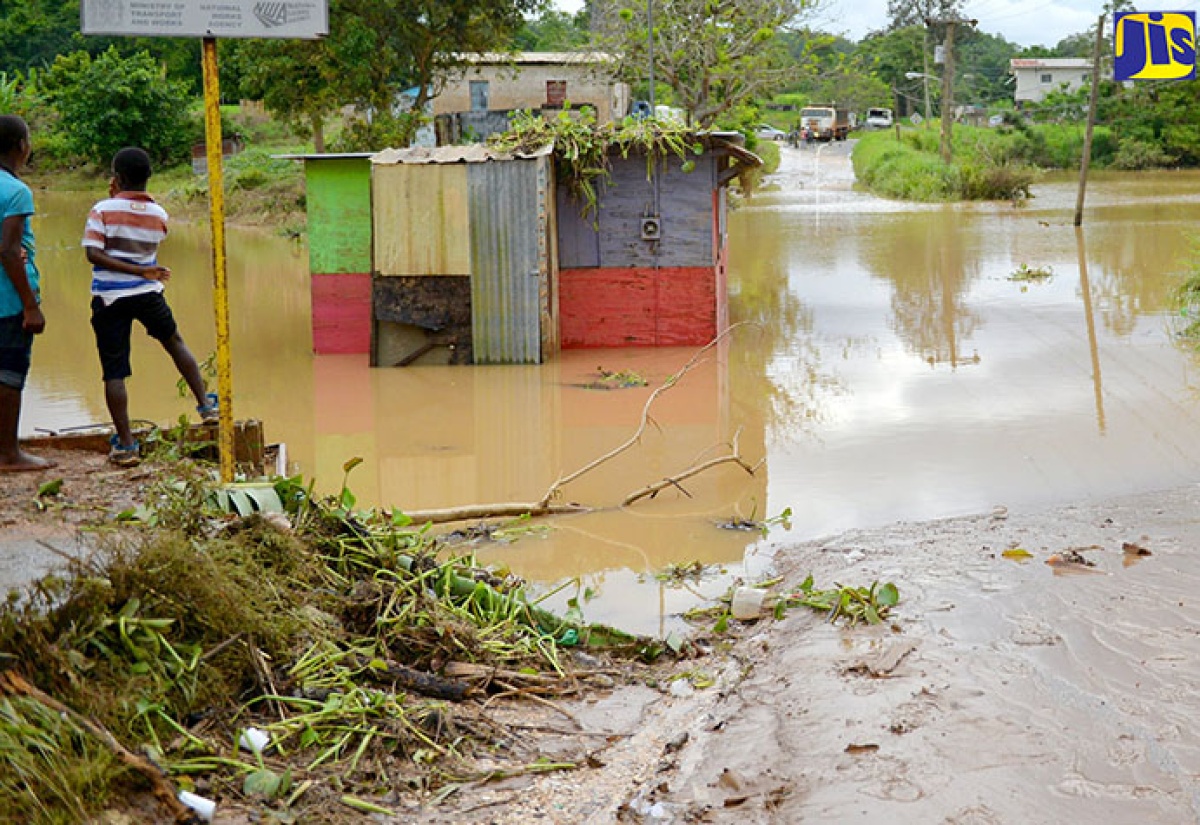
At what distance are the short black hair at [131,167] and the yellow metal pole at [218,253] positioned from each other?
1.11 m

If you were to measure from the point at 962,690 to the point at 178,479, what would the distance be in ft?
11.2

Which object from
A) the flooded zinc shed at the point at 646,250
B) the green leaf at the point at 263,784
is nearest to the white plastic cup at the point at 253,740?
the green leaf at the point at 263,784

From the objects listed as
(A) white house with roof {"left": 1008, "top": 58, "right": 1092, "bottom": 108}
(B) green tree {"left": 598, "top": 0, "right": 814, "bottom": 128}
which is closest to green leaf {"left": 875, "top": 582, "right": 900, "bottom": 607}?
(B) green tree {"left": 598, "top": 0, "right": 814, "bottom": 128}

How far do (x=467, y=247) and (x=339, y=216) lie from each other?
1.97 meters

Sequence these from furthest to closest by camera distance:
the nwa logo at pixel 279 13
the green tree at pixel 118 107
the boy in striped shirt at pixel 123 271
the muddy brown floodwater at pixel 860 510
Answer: the green tree at pixel 118 107, the boy in striped shirt at pixel 123 271, the nwa logo at pixel 279 13, the muddy brown floodwater at pixel 860 510

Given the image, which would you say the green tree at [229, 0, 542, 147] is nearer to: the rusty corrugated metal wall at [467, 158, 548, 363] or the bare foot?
the rusty corrugated metal wall at [467, 158, 548, 363]

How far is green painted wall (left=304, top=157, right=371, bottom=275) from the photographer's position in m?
15.4

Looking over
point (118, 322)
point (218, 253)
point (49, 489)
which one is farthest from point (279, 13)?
point (49, 489)

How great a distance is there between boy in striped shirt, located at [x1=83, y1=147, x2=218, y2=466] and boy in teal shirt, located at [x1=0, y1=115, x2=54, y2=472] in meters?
0.41

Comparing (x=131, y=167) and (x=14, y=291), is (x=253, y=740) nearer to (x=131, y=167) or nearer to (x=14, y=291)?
(x=14, y=291)

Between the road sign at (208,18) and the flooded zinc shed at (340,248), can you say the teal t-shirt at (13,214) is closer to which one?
the road sign at (208,18)

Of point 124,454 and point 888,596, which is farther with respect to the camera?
point 124,454

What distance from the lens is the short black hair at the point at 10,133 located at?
21.2ft

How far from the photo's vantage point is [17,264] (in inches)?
251
